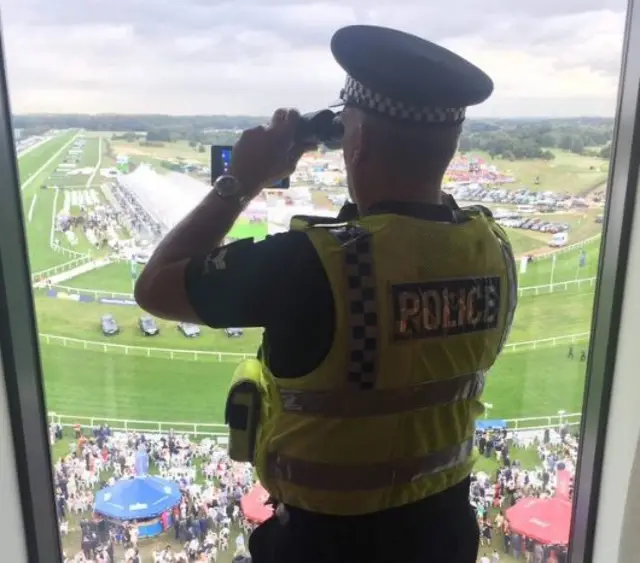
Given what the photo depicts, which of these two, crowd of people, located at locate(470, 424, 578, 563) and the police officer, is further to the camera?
crowd of people, located at locate(470, 424, 578, 563)

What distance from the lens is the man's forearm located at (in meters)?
0.98

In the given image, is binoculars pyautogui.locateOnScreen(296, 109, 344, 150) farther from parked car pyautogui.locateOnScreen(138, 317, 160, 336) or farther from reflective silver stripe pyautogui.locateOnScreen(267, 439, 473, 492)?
parked car pyautogui.locateOnScreen(138, 317, 160, 336)

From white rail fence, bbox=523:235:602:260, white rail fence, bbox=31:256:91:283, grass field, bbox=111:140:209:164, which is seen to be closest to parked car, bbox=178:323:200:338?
white rail fence, bbox=31:256:91:283

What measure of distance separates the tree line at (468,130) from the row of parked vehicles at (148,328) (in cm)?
37

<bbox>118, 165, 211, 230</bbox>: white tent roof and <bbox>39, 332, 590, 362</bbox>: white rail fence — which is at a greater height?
<bbox>118, 165, 211, 230</bbox>: white tent roof

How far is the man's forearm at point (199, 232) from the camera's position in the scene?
3.20ft

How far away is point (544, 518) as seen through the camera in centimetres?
180

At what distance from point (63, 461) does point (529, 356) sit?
41.3 inches

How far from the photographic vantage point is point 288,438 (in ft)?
3.36

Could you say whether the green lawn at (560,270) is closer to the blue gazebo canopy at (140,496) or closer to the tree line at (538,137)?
the tree line at (538,137)

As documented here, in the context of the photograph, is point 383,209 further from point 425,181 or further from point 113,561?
point 113,561

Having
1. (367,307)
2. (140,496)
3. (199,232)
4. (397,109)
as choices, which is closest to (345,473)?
(367,307)

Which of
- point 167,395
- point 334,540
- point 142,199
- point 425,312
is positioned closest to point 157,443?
point 167,395

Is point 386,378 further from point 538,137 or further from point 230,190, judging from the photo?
point 538,137
